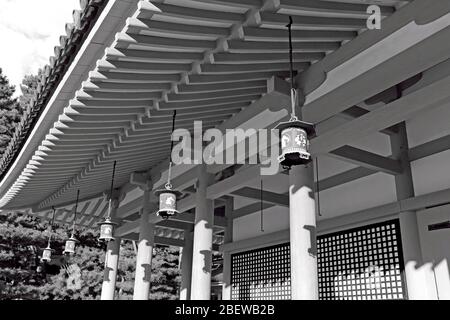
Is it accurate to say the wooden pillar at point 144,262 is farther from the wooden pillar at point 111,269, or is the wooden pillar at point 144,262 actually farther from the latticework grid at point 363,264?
the latticework grid at point 363,264

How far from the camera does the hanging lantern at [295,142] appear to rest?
11.6 ft

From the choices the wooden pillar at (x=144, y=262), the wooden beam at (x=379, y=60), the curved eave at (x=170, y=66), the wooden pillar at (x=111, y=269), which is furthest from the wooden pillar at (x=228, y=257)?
the wooden beam at (x=379, y=60)

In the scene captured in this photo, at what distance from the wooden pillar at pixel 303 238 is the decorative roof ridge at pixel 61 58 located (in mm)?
2510

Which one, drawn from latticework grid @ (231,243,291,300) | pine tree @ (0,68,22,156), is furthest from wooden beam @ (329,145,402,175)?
pine tree @ (0,68,22,156)

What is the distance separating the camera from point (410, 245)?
18.0ft

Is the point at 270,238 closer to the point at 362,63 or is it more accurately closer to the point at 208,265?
the point at 208,265

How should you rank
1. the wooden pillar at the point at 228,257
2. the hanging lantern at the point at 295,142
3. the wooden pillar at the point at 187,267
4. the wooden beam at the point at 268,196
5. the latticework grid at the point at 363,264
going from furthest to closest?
the wooden pillar at the point at 187,267
the wooden pillar at the point at 228,257
the wooden beam at the point at 268,196
the latticework grid at the point at 363,264
the hanging lantern at the point at 295,142

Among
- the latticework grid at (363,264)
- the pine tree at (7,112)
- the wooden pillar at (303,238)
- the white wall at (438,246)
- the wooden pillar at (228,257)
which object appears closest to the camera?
the wooden pillar at (303,238)

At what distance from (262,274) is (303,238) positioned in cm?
381

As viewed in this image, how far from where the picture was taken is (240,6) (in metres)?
3.52

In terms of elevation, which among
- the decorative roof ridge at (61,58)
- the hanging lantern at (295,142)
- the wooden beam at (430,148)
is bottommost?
the hanging lantern at (295,142)

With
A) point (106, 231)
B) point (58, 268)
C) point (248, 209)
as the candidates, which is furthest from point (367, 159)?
point (58, 268)

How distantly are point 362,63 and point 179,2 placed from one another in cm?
197
